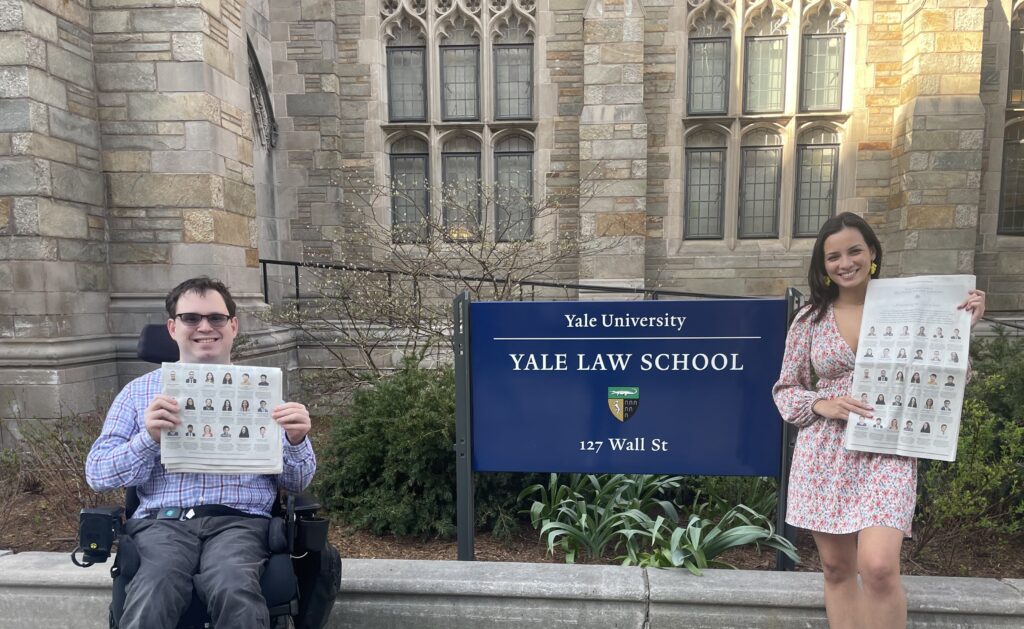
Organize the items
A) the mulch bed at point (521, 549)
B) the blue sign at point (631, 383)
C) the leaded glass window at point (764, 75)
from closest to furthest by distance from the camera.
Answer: the blue sign at point (631, 383) < the mulch bed at point (521, 549) < the leaded glass window at point (764, 75)

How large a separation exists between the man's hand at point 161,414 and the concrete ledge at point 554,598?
968mm

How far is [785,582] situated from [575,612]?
2.77 ft

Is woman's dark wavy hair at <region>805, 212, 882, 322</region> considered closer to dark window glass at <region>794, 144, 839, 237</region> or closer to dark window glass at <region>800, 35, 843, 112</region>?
dark window glass at <region>794, 144, 839, 237</region>

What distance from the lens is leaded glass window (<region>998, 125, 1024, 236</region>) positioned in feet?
24.9

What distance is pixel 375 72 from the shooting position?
7688 millimetres

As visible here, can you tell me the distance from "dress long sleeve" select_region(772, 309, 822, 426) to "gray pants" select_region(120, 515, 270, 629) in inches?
73.1

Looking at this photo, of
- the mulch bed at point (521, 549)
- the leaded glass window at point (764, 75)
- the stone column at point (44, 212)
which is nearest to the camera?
the mulch bed at point (521, 549)

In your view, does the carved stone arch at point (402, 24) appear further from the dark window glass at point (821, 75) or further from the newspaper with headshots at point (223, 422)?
the newspaper with headshots at point (223, 422)

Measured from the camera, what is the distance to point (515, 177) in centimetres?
806

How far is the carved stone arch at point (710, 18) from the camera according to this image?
761 centimetres

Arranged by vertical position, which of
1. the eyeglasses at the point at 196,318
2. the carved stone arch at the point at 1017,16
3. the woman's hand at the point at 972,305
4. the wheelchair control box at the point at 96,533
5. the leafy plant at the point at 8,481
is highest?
the carved stone arch at the point at 1017,16

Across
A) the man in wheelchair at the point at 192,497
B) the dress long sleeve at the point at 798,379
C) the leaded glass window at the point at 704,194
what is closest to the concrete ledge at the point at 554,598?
the man in wheelchair at the point at 192,497

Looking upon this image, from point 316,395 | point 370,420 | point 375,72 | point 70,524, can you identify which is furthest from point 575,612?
point 375,72

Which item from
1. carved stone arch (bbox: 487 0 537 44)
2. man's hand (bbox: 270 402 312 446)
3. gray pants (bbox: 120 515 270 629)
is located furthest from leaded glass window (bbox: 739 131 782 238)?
gray pants (bbox: 120 515 270 629)
